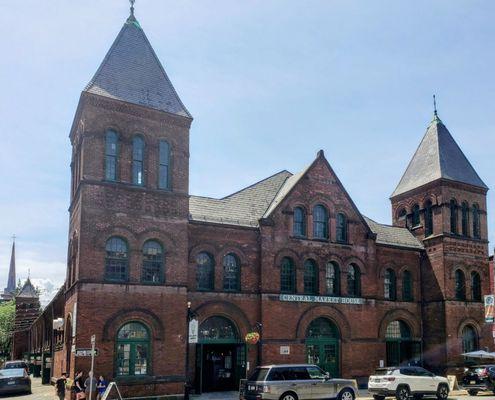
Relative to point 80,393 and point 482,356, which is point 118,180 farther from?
point 482,356

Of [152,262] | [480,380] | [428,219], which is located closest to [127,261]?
[152,262]

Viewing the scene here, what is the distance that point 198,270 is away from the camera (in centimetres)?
3022

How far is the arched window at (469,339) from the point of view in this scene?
37.6m

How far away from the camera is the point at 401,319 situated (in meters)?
36.6

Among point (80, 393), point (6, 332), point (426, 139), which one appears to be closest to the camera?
point (80, 393)

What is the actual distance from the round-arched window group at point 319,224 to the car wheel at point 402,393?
9870 millimetres

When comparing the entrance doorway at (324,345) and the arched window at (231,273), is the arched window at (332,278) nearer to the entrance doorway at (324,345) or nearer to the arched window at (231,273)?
the entrance doorway at (324,345)

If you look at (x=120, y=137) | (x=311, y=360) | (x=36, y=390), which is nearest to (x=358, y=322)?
(x=311, y=360)

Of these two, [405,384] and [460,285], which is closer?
[405,384]

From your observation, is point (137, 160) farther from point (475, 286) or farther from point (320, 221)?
point (475, 286)

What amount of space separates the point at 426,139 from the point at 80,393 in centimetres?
3010

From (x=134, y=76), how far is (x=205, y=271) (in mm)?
10392

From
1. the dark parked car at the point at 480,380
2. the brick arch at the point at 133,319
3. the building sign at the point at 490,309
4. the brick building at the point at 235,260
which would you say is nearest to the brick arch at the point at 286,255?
the brick building at the point at 235,260

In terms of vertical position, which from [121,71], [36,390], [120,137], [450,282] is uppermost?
[121,71]
